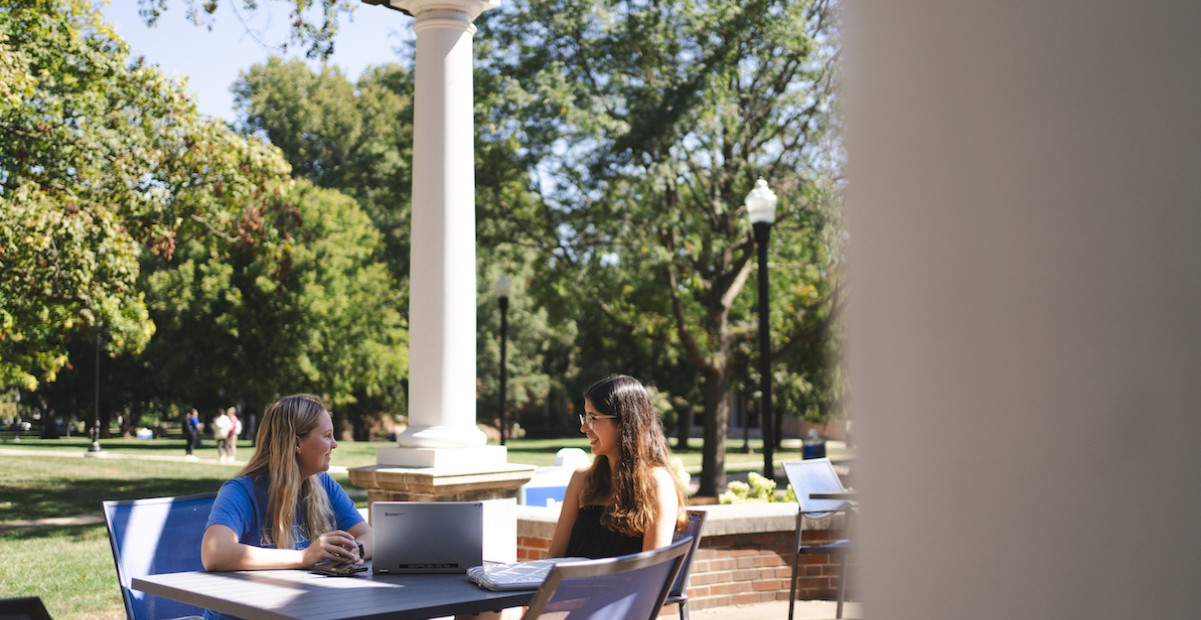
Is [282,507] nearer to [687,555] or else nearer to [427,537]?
[427,537]

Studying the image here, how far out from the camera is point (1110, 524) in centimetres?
51

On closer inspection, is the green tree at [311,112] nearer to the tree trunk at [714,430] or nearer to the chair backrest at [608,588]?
the tree trunk at [714,430]

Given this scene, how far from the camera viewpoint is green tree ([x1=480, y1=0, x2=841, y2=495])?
16.9 m

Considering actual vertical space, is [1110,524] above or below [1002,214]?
below

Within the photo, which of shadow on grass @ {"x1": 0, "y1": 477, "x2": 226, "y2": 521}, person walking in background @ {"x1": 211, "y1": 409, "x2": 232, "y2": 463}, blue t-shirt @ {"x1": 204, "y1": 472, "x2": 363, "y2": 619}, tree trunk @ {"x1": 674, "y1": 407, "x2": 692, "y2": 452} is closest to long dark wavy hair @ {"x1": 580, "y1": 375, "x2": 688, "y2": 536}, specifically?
blue t-shirt @ {"x1": 204, "y1": 472, "x2": 363, "y2": 619}

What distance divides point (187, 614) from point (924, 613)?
4.81 m

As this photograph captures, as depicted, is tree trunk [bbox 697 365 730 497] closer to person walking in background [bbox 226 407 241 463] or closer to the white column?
the white column

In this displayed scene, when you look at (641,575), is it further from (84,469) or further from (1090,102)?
(84,469)

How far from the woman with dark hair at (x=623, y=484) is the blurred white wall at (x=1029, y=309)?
12.0 feet

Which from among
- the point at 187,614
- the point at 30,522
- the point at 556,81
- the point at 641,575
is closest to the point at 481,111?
the point at 556,81

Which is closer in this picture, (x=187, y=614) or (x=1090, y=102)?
(x=1090, y=102)

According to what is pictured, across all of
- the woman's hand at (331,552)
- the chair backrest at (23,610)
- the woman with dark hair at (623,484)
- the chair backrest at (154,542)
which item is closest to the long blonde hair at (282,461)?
the woman's hand at (331,552)

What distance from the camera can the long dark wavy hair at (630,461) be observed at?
426 cm

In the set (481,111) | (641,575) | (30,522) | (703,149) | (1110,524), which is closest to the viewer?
(1110,524)
